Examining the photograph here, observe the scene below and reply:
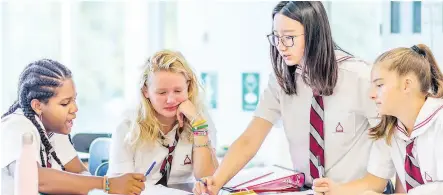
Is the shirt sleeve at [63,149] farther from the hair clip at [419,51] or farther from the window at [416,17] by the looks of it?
the window at [416,17]

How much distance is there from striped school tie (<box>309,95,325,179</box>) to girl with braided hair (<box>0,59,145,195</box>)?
Answer: 20.4 inches

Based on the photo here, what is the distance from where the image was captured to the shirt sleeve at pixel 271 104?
203 cm

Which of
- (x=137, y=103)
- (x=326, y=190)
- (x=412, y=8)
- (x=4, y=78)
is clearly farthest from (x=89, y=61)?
(x=326, y=190)

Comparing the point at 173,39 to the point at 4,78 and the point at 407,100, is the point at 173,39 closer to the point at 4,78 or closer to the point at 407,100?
the point at 4,78

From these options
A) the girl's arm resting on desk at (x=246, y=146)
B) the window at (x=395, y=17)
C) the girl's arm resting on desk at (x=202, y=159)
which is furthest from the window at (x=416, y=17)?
the girl's arm resting on desk at (x=202, y=159)

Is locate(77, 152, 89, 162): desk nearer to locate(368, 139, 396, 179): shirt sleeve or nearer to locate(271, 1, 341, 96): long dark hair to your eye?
locate(271, 1, 341, 96): long dark hair

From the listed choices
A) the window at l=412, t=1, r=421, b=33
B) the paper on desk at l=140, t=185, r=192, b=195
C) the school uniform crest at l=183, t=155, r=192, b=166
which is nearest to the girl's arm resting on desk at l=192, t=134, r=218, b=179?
the school uniform crest at l=183, t=155, r=192, b=166

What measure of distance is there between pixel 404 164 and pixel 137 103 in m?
0.86

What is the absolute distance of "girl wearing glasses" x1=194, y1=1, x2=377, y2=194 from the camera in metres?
1.87

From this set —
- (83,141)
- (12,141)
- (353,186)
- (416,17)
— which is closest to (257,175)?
(353,186)

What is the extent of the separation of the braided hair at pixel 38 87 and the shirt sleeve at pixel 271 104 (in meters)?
0.61

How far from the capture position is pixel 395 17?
3.30m

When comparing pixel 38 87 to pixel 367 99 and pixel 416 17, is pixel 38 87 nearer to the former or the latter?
pixel 367 99

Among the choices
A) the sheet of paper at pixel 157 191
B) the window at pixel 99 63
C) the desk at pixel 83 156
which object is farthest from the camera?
the window at pixel 99 63
